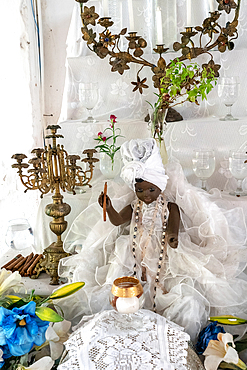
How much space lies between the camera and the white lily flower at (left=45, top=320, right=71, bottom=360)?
3.10ft

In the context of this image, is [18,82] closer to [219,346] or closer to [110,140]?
[110,140]

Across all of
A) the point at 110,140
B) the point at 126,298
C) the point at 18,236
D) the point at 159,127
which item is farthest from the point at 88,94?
the point at 126,298

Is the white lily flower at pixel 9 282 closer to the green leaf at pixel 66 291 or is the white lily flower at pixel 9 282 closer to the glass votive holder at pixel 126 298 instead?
the green leaf at pixel 66 291

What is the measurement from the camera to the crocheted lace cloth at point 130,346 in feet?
2.76

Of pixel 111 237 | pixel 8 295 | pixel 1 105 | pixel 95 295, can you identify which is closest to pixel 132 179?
pixel 111 237

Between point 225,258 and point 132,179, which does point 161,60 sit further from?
point 225,258

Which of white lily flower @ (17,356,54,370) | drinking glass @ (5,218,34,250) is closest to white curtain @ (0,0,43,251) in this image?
drinking glass @ (5,218,34,250)

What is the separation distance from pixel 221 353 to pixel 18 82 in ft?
4.65

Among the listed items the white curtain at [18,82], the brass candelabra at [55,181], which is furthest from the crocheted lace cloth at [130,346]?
the white curtain at [18,82]

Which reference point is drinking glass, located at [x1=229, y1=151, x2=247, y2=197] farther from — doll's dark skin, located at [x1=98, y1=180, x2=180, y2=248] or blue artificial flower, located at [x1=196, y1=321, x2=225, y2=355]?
blue artificial flower, located at [x1=196, y1=321, x2=225, y2=355]

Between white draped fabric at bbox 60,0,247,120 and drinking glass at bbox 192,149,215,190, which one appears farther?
white draped fabric at bbox 60,0,247,120

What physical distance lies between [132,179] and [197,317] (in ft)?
1.32

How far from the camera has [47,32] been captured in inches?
68.8

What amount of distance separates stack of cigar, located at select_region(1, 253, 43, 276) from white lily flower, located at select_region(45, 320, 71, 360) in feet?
1.16
